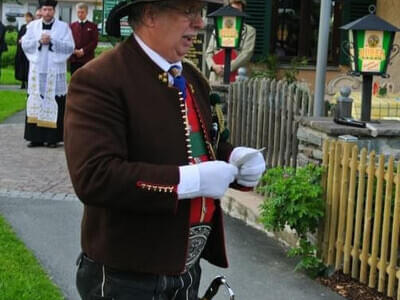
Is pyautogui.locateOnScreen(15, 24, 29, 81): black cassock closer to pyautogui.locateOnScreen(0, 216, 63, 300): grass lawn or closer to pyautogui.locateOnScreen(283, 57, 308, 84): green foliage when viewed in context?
pyautogui.locateOnScreen(283, 57, 308, 84): green foliage

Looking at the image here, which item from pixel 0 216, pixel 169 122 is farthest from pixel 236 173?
pixel 0 216

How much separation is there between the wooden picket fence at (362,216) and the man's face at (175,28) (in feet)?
8.59

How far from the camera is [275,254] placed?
6008 millimetres

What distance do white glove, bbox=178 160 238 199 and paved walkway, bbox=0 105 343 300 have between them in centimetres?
278

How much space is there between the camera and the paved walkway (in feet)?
17.3

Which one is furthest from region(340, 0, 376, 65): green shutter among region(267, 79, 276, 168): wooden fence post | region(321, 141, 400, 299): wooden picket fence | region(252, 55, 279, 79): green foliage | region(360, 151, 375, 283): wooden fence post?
region(360, 151, 375, 283): wooden fence post

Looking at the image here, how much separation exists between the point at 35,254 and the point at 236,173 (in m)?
3.65

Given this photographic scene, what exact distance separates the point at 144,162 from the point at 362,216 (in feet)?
9.88

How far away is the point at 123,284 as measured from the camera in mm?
2572

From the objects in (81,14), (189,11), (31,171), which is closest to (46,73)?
(31,171)

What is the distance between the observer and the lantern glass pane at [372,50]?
19.1ft

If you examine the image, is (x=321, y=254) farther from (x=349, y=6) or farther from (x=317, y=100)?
(x=349, y=6)

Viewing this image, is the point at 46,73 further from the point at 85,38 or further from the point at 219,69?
the point at 219,69

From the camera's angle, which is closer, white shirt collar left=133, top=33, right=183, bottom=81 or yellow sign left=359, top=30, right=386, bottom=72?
white shirt collar left=133, top=33, right=183, bottom=81
